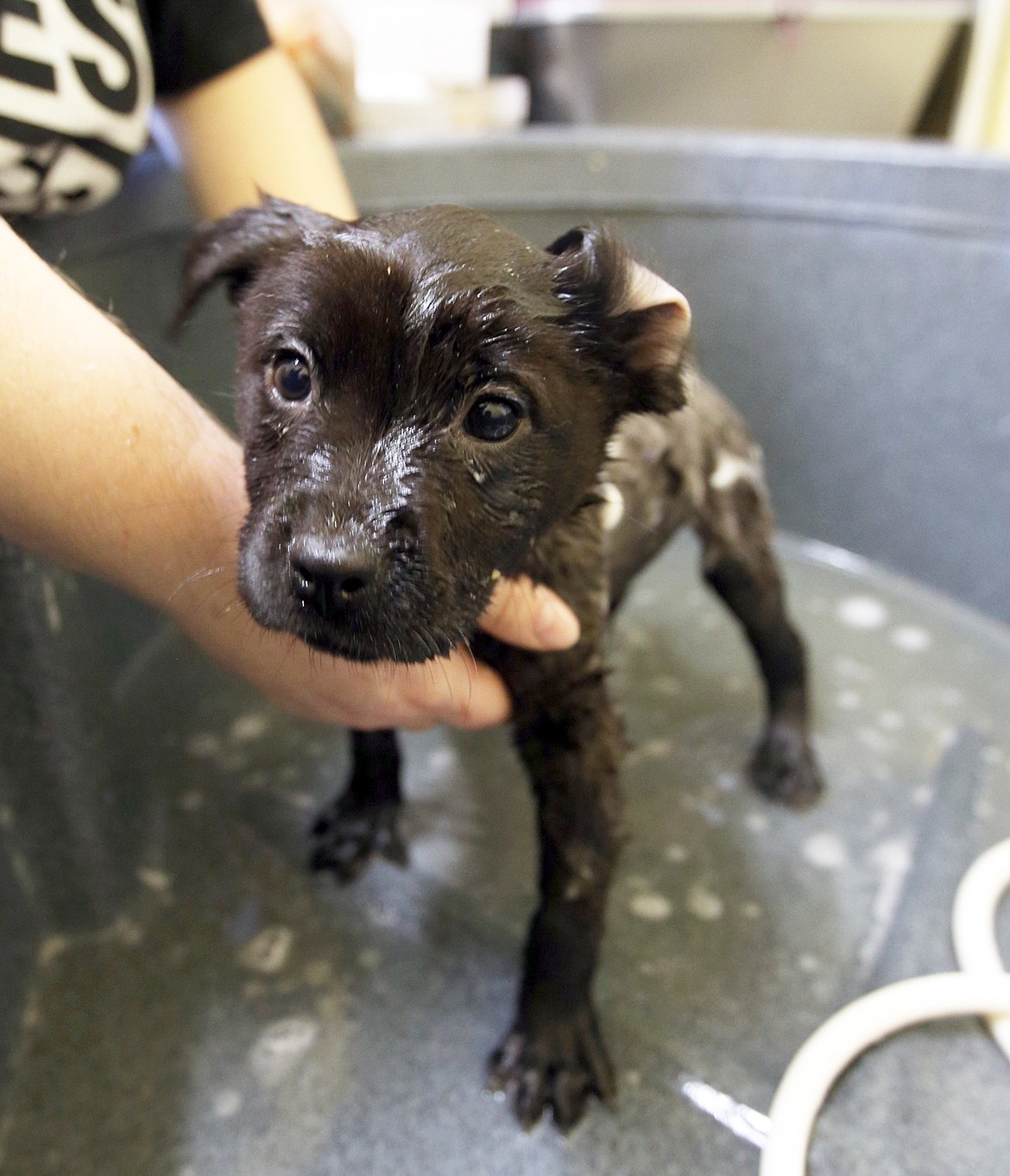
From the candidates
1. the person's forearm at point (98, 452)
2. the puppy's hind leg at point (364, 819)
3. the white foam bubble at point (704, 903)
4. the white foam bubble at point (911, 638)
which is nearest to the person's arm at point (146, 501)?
the person's forearm at point (98, 452)

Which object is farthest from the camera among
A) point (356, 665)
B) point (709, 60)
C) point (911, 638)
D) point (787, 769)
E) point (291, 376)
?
point (709, 60)

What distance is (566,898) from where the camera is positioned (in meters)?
0.93

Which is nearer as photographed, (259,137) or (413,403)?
(413,403)

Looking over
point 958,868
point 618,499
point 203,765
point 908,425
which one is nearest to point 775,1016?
point 958,868

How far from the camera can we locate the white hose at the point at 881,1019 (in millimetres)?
878

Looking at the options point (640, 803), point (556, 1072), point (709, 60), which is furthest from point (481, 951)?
point (709, 60)

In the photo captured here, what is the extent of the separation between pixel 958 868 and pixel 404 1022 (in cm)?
70

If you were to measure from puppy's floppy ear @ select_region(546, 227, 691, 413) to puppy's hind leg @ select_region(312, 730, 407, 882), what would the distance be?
602 millimetres

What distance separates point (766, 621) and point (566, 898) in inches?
21.2

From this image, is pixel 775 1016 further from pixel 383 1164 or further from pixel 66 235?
pixel 66 235

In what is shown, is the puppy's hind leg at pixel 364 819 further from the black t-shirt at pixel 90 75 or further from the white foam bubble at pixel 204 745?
the black t-shirt at pixel 90 75

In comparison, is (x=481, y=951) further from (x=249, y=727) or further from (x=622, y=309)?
(x=622, y=309)

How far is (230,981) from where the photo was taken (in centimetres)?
105

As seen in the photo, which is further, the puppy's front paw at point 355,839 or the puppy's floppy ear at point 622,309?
the puppy's front paw at point 355,839
